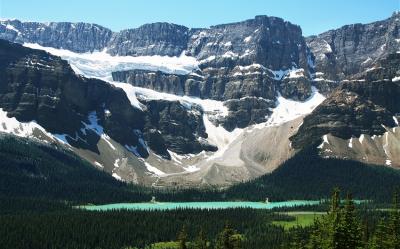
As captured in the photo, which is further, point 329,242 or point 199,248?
point 199,248

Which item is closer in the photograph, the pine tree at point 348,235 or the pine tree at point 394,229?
the pine tree at point 348,235

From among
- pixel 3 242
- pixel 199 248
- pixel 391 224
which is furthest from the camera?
pixel 3 242

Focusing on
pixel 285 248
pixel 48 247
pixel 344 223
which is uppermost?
pixel 344 223

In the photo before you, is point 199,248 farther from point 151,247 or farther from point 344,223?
point 151,247

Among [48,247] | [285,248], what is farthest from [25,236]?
[285,248]

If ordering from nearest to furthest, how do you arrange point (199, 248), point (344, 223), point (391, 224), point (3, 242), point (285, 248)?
point (344, 223), point (391, 224), point (199, 248), point (285, 248), point (3, 242)

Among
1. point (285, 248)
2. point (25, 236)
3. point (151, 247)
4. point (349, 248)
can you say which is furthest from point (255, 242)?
point (349, 248)

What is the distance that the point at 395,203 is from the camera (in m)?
59.2

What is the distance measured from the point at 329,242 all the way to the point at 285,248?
34.5 metres

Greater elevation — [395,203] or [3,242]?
[395,203]

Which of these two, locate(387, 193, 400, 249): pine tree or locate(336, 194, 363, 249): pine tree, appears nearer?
locate(336, 194, 363, 249): pine tree

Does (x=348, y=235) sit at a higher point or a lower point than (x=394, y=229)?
higher

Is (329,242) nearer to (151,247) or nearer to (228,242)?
(228,242)

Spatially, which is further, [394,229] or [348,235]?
[394,229]
